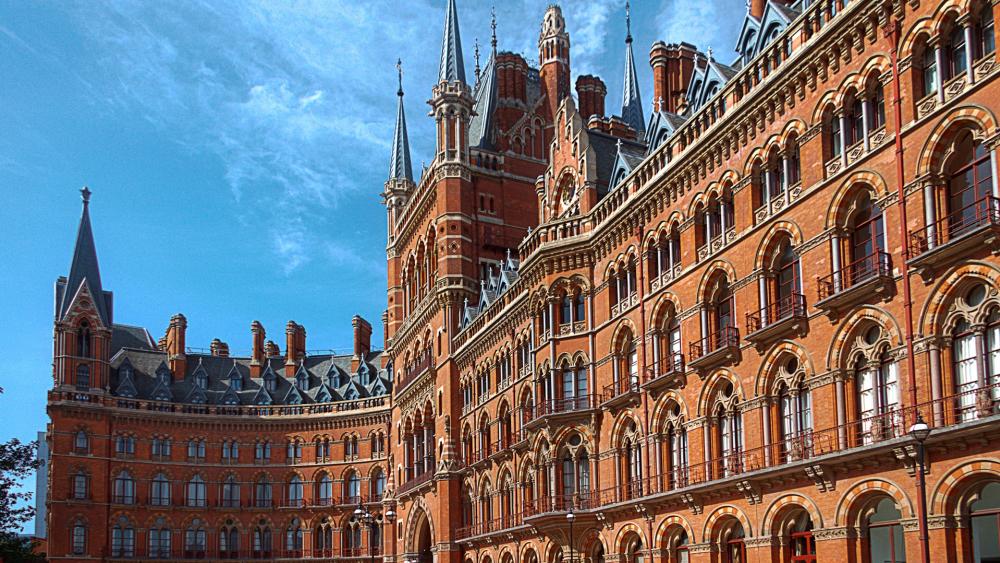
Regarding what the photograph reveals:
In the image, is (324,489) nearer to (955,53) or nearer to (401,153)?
(401,153)

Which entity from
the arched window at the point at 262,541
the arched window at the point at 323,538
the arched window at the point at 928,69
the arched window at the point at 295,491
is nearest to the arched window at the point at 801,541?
the arched window at the point at 928,69

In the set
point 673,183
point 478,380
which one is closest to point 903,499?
point 673,183

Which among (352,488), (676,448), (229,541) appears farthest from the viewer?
(352,488)

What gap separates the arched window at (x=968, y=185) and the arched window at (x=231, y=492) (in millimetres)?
81985

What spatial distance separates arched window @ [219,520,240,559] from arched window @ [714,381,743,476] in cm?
6841

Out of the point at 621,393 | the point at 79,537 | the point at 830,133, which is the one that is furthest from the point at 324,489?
the point at 830,133

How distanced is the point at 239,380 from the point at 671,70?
211 ft

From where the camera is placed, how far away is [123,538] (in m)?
95.9

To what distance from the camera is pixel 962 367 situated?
2927 cm

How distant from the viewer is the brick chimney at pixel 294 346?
10869 centimetres

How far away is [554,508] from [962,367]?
26977 mm

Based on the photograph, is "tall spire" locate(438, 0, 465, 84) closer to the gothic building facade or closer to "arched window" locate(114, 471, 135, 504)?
the gothic building facade

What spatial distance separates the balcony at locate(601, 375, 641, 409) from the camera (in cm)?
4806

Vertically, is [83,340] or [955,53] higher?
[83,340]
